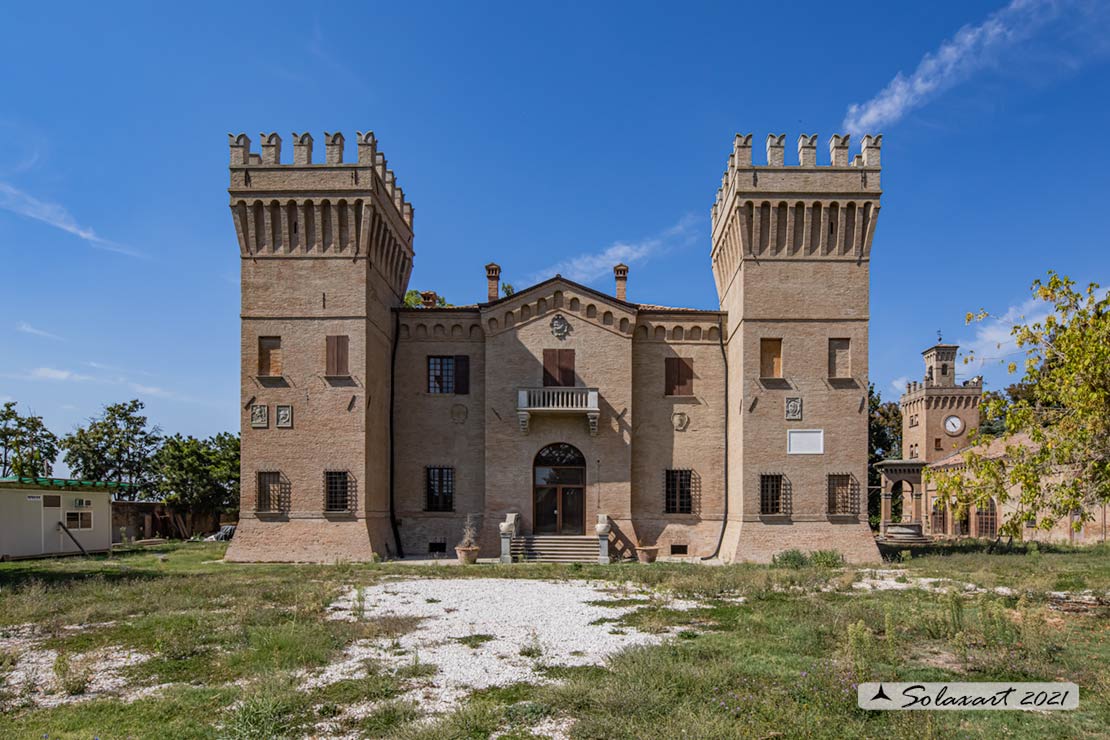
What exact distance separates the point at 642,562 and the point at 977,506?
1358 centimetres

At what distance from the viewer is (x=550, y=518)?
1104 inches

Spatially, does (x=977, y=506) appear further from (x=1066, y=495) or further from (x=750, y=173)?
(x=750, y=173)

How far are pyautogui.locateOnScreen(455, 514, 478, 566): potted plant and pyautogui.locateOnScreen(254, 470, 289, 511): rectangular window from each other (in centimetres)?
637

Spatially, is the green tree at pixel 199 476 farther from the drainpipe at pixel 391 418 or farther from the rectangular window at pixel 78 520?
the drainpipe at pixel 391 418

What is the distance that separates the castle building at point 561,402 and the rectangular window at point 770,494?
80 millimetres

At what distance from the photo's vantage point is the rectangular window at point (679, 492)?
28.3 metres

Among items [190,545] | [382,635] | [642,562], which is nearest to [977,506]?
[382,635]

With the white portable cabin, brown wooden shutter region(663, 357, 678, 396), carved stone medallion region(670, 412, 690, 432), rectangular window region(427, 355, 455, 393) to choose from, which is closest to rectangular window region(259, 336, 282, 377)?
rectangular window region(427, 355, 455, 393)

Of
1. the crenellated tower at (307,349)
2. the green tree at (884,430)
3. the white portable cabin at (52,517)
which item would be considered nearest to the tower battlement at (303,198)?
the crenellated tower at (307,349)

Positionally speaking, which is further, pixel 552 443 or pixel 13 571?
pixel 552 443

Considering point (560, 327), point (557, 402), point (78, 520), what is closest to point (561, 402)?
point (557, 402)

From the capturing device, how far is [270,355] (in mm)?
26656

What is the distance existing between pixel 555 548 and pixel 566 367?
22.3 ft

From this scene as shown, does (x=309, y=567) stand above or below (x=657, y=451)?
below
